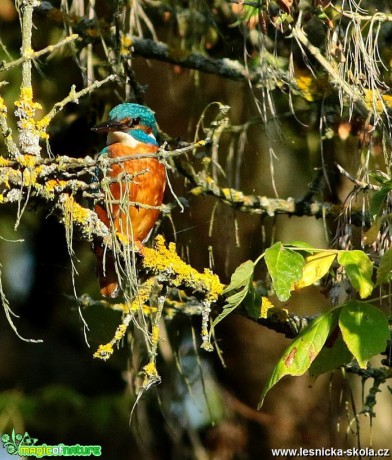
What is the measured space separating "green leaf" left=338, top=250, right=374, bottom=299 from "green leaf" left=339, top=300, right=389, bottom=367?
4 cm

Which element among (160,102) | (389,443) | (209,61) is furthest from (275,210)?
(389,443)

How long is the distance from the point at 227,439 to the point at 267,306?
1421 mm

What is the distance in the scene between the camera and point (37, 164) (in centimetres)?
182

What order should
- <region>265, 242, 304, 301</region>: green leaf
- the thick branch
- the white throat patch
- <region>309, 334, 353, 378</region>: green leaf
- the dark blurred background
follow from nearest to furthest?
<region>265, 242, 304, 301</region>: green leaf < <region>309, 334, 353, 378</region>: green leaf < the thick branch < the white throat patch < the dark blurred background

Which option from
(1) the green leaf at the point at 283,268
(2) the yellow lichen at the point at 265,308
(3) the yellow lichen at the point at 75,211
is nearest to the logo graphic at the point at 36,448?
(2) the yellow lichen at the point at 265,308

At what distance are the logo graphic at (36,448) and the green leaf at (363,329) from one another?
1.74 meters

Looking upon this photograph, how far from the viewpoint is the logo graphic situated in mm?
3133

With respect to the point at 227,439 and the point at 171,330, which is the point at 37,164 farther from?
the point at 227,439

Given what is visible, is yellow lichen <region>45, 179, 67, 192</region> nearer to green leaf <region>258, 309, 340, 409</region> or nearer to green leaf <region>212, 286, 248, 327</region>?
green leaf <region>212, 286, 248, 327</region>

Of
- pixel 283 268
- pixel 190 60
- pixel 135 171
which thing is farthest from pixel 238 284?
pixel 190 60

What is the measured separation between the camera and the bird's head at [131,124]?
3223 mm

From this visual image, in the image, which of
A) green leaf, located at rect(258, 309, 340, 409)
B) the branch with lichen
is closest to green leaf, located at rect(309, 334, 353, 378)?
green leaf, located at rect(258, 309, 340, 409)

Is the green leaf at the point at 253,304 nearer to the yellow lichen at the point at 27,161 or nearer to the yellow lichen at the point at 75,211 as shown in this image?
the yellow lichen at the point at 75,211

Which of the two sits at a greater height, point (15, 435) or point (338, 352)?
point (338, 352)
